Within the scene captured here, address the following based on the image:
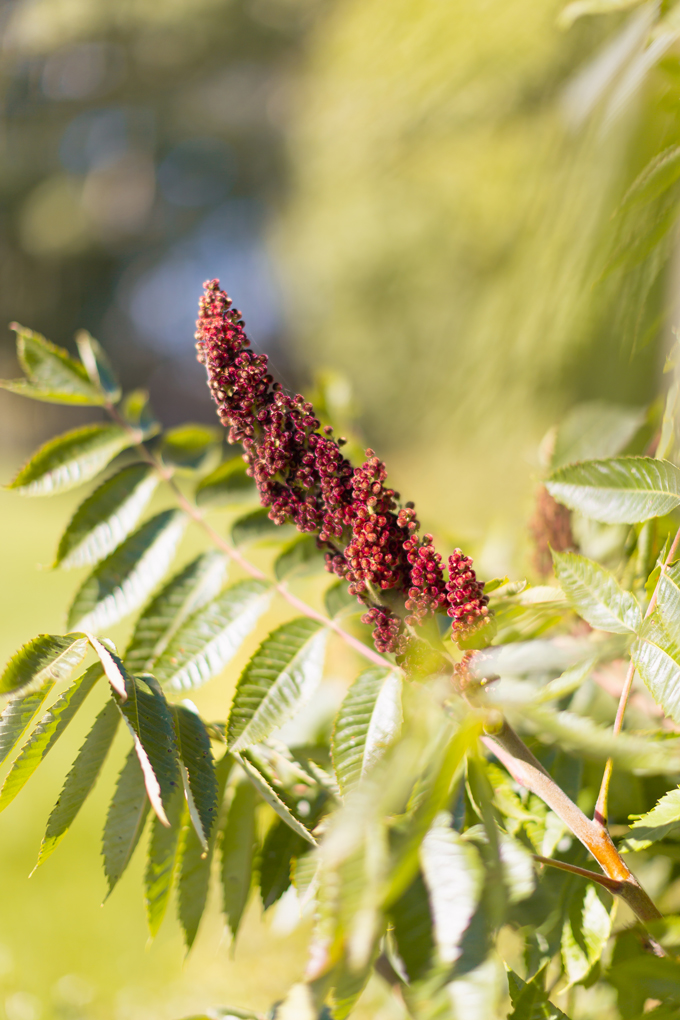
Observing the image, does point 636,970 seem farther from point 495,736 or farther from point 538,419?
point 538,419

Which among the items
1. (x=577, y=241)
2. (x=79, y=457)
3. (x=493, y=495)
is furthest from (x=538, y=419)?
(x=79, y=457)

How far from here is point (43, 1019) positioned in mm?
872

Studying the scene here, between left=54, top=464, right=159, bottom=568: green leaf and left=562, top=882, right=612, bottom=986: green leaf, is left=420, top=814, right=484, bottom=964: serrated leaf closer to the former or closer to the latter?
left=562, top=882, right=612, bottom=986: green leaf

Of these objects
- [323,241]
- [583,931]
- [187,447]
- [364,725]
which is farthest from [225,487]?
[323,241]

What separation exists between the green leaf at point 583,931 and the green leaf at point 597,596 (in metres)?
0.15

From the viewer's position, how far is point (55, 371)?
0.55 meters

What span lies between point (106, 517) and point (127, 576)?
59mm

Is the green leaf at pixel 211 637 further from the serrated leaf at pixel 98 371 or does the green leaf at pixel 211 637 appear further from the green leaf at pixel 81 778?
the serrated leaf at pixel 98 371

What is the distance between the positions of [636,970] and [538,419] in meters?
2.57

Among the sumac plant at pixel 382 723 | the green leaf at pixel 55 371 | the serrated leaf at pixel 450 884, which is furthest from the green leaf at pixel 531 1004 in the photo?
the green leaf at pixel 55 371

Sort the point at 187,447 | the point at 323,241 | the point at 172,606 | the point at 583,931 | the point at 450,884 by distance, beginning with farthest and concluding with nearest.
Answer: the point at 323,241
the point at 187,447
the point at 172,606
the point at 583,931
the point at 450,884

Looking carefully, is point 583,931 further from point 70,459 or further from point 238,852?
point 70,459

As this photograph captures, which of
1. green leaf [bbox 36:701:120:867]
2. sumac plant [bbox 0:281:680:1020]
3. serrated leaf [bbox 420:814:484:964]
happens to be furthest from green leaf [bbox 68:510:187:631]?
serrated leaf [bbox 420:814:484:964]

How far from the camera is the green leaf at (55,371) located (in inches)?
21.4
